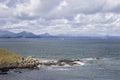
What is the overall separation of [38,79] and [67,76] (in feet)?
33.2

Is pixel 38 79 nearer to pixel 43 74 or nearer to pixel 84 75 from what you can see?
pixel 43 74

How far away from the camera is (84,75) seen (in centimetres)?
8900

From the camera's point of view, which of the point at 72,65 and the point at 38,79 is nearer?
the point at 38,79

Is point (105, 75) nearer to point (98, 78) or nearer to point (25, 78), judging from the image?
point (98, 78)

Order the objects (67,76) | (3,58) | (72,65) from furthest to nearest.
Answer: (72,65) → (3,58) → (67,76)

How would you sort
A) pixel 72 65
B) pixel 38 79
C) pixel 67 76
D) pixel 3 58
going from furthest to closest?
pixel 72 65 → pixel 3 58 → pixel 67 76 → pixel 38 79

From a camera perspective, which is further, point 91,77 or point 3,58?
point 3,58

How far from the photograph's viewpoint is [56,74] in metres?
90.7

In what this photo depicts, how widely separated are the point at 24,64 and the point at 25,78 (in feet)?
65.7

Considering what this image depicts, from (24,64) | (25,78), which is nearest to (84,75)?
(25,78)

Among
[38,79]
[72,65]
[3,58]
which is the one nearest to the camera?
[38,79]

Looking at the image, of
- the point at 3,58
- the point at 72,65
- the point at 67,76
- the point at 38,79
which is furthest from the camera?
the point at 72,65

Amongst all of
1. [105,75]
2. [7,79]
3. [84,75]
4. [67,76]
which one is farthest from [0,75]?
[105,75]

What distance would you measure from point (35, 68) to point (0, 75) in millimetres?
18102
